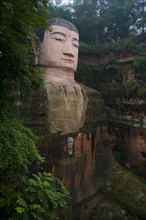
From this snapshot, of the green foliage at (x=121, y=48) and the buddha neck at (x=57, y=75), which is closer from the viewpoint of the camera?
the buddha neck at (x=57, y=75)

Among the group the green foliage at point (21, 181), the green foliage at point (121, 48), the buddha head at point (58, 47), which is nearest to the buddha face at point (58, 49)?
the buddha head at point (58, 47)

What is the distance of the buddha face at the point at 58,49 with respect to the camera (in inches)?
498

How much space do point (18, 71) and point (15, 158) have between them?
2.36 metres

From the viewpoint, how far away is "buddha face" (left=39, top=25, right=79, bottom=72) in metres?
12.6

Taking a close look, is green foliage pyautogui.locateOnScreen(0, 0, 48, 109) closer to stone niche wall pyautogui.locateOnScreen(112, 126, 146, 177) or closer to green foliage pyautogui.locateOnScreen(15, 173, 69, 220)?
green foliage pyautogui.locateOnScreen(15, 173, 69, 220)

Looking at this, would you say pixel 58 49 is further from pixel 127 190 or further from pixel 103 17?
pixel 103 17

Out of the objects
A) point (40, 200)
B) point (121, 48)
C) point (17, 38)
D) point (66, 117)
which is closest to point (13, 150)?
point (40, 200)

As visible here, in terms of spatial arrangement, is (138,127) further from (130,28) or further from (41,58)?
(130,28)

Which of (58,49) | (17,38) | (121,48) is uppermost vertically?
(121,48)

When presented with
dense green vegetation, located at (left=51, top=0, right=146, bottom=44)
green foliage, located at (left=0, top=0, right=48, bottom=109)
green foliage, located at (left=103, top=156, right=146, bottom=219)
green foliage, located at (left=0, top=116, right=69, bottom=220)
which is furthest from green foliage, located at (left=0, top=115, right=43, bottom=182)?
dense green vegetation, located at (left=51, top=0, right=146, bottom=44)

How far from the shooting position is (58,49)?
497 inches

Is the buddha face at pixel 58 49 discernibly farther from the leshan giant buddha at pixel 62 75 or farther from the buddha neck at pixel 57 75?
the buddha neck at pixel 57 75

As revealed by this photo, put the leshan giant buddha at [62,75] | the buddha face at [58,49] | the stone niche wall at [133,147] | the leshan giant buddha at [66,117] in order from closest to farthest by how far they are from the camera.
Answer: the leshan giant buddha at [66,117], the leshan giant buddha at [62,75], the buddha face at [58,49], the stone niche wall at [133,147]

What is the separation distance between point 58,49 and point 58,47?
0.33ft
